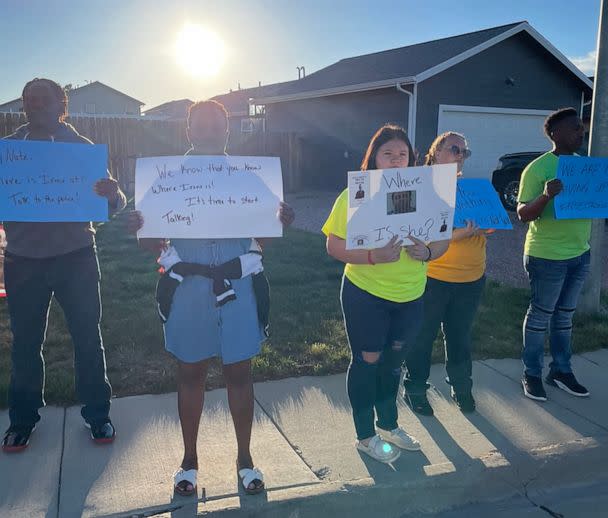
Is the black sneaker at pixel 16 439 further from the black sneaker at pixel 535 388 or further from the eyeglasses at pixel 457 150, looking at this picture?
the black sneaker at pixel 535 388

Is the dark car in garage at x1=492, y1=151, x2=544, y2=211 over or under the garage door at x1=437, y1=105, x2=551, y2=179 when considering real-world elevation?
under

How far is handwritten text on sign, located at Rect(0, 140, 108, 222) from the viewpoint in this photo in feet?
10.1

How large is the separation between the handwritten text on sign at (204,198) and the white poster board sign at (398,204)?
42 cm

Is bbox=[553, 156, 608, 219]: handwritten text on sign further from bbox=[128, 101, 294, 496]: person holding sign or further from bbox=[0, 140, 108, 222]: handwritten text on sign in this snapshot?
bbox=[0, 140, 108, 222]: handwritten text on sign

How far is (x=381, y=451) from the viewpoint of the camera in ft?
10.9

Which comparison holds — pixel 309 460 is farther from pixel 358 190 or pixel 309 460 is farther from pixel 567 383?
pixel 567 383

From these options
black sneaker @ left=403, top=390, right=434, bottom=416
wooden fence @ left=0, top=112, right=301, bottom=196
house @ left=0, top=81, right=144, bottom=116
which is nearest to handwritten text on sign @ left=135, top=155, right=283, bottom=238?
black sneaker @ left=403, top=390, right=434, bottom=416

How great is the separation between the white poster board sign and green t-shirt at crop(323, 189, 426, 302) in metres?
0.10

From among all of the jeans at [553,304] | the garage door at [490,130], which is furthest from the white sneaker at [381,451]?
the garage door at [490,130]

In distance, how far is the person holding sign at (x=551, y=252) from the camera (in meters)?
3.88

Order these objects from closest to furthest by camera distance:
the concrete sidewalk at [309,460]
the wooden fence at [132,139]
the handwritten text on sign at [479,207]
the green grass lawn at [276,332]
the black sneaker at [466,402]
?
1. the concrete sidewalk at [309,460]
2. the handwritten text on sign at [479,207]
3. the black sneaker at [466,402]
4. the green grass lawn at [276,332]
5. the wooden fence at [132,139]

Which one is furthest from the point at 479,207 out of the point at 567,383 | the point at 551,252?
the point at 567,383

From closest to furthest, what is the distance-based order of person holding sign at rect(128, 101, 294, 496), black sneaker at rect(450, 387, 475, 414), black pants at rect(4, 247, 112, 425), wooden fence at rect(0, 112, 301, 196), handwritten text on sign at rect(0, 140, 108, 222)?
person holding sign at rect(128, 101, 294, 496) < handwritten text on sign at rect(0, 140, 108, 222) < black pants at rect(4, 247, 112, 425) < black sneaker at rect(450, 387, 475, 414) < wooden fence at rect(0, 112, 301, 196)

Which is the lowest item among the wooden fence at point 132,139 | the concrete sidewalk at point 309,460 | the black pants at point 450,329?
the concrete sidewalk at point 309,460
